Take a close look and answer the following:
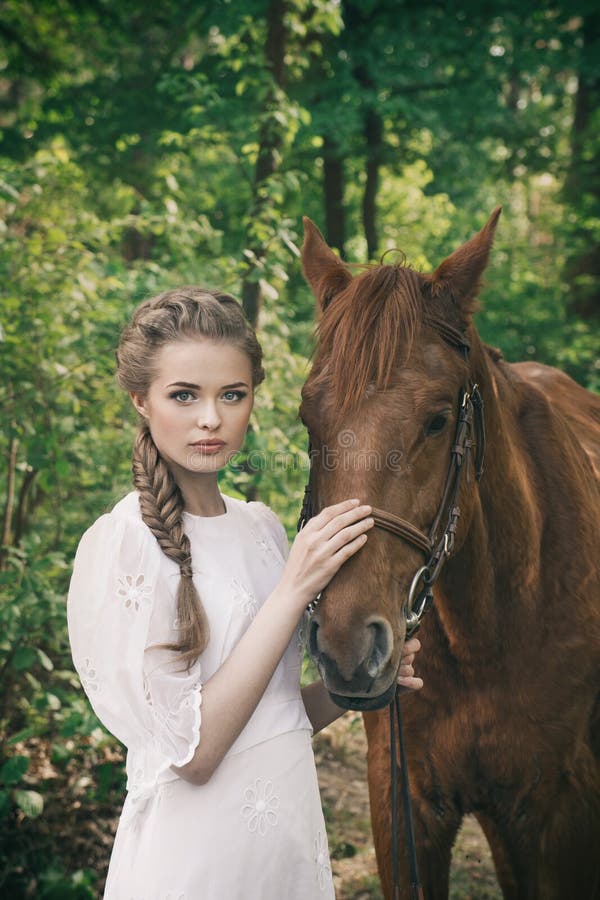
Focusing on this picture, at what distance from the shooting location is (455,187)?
11.9m

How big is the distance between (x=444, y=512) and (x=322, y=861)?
0.88m

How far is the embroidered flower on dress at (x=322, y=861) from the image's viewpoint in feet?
6.04

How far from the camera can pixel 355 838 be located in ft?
14.8

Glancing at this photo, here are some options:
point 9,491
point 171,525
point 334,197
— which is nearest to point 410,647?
point 171,525

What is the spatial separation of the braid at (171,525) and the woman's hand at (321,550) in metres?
0.20

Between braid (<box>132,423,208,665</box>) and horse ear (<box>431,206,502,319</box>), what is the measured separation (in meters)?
0.91

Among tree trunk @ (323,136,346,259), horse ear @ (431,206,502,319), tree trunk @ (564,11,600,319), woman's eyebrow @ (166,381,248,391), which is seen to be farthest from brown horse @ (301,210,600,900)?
tree trunk @ (564,11,600,319)

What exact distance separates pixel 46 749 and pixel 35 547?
139 centimetres

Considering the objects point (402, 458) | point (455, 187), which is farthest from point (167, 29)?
point (402, 458)

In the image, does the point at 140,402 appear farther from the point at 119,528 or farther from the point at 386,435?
the point at 386,435

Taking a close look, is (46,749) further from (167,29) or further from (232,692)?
(167,29)

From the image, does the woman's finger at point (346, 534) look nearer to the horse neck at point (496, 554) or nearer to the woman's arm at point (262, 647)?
the woman's arm at point (262, 647)

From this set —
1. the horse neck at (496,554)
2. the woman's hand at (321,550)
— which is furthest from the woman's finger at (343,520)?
the horse neck at (496,554)

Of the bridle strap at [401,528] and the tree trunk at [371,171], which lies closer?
the bridle strap at [401,528]
